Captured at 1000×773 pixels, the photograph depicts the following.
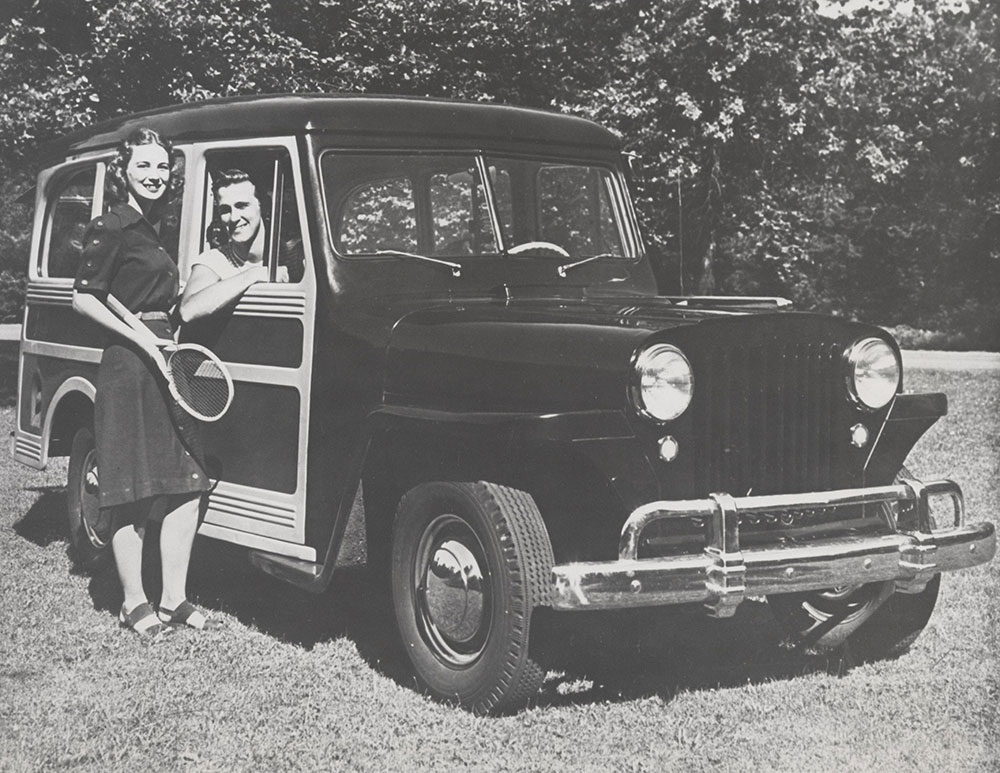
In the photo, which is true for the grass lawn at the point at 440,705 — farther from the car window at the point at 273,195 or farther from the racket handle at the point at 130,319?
the car window at the point at 273,195

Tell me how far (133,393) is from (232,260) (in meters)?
0.69

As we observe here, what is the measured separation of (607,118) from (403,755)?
591 inches

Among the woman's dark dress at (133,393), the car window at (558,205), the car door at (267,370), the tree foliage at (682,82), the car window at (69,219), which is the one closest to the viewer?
the car door at (267,370)

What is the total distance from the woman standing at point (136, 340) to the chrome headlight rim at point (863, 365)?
256 cm

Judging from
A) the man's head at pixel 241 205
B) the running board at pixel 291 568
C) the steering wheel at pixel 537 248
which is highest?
the man's head at pixel 241 205

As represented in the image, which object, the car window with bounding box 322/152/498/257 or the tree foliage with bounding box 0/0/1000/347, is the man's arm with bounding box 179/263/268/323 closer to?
the car window with bounding box 322/152/498/257

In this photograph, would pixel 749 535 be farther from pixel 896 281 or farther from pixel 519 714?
pixel 896 281

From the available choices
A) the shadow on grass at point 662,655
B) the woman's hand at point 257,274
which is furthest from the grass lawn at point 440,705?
the woman's hand at point 257,274

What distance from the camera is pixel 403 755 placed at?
13.1ft

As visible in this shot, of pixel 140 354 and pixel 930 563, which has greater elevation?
pixel 140 354

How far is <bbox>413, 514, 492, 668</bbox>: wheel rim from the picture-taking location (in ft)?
14.1

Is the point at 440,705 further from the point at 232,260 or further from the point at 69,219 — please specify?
the point at 69,219

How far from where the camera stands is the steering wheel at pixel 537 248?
5414mm

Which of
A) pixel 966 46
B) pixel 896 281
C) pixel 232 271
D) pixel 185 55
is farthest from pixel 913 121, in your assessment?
pixel 232 271
